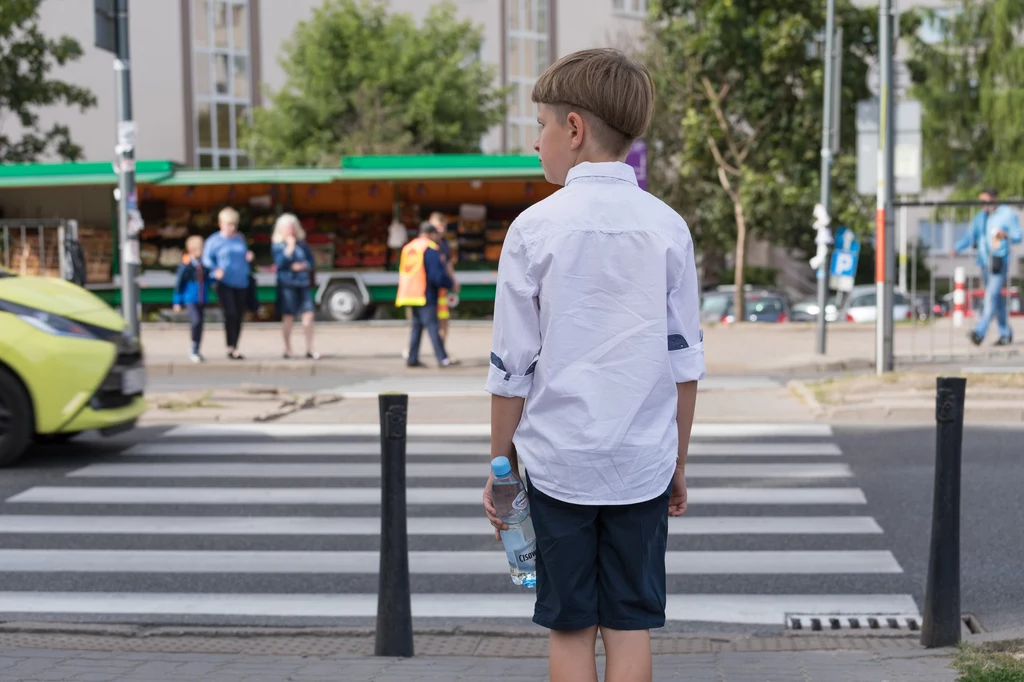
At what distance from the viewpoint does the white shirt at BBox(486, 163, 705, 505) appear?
2.90 meters

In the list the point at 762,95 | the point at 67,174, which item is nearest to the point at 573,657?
the point at 67,174

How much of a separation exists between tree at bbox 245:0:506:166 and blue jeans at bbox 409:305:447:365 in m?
23.9

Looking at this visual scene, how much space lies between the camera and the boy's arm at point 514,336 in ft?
9.57

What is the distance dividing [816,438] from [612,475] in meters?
7.68

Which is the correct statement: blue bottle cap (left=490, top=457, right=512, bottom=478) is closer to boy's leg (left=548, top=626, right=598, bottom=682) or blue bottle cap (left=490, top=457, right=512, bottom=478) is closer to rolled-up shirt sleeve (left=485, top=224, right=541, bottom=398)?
rolled-up shirt sleeve (left=485, top=224, right=541, bottom=398)

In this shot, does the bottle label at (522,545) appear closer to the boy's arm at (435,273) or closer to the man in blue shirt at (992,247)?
the boy's arm at (435,273)

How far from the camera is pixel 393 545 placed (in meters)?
4.97

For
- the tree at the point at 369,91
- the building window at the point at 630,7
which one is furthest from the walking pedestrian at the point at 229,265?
the building window at the point at 630,7

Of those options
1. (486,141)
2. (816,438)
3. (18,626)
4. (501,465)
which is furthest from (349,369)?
(486,141)

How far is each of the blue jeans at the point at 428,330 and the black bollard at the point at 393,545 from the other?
439 inches

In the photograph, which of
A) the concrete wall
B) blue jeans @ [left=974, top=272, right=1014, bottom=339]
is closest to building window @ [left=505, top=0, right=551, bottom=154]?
the concrete wall

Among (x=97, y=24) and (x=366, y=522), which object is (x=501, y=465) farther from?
(x=97, y=24)

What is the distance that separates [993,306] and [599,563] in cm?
1493

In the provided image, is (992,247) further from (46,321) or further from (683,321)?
(683,321)
